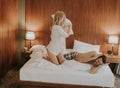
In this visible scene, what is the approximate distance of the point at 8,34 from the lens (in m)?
4.46

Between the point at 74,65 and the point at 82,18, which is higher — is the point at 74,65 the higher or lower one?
the lower one

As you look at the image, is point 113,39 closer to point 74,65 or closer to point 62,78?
point 74,65

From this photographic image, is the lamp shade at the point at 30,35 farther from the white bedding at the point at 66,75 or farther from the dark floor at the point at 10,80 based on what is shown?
the white bedding at the point at 66,75

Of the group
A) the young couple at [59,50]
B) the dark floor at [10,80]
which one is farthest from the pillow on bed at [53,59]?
the dark floor at [10,80]

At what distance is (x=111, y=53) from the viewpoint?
4996 millimetres

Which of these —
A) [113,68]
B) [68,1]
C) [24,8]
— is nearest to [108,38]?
[113,68]

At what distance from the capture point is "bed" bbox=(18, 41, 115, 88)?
3.30 meters

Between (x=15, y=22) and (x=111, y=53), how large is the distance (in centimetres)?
253

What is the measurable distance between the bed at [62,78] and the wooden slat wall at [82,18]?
188cm

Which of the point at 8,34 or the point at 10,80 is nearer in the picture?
the point at 10,80

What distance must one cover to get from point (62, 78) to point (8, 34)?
183 centimetres

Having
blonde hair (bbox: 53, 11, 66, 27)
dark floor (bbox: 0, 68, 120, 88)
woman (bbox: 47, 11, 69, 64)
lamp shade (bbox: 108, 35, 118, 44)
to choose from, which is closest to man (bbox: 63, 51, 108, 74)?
woman (bbox: 47, 11, 69, 64)

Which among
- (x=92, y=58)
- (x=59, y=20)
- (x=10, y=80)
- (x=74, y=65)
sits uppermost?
(x=59, y=20)

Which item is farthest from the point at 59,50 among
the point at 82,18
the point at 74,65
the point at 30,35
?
the point at 82,18
